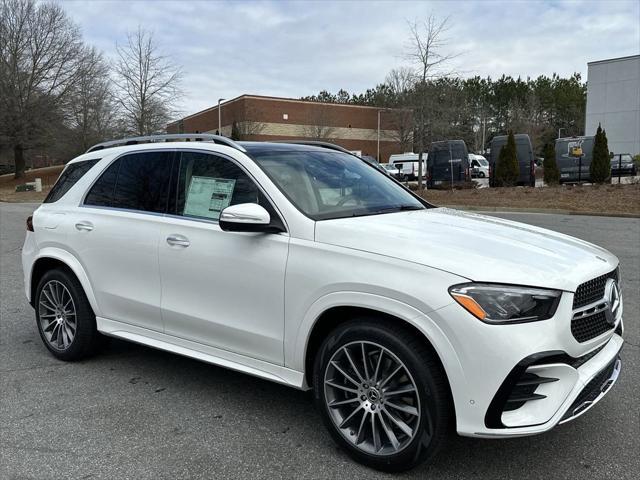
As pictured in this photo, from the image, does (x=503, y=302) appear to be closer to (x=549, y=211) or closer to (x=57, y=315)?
(x=57, y=315)

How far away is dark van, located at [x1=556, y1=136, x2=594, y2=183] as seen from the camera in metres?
25.9

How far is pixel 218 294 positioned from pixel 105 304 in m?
1.26

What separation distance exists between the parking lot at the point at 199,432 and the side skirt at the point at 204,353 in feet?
1.17

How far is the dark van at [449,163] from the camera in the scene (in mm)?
24500

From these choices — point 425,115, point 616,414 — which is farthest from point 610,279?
point 425,115

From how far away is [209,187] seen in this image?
12.3 feet

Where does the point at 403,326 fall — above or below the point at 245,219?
below

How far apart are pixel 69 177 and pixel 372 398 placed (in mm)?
3387

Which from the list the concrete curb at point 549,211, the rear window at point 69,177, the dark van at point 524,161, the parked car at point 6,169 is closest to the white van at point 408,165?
the dark van at point 524,161

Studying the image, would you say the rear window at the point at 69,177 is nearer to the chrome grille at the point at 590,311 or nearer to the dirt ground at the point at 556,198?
the chrome grille at the point at 590,311

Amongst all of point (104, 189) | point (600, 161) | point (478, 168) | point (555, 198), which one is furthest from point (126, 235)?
point (478, 168)

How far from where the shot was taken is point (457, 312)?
8.34 feet

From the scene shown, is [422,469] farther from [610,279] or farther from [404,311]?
[610,279]

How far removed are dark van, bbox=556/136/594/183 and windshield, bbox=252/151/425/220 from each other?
24.6 m
